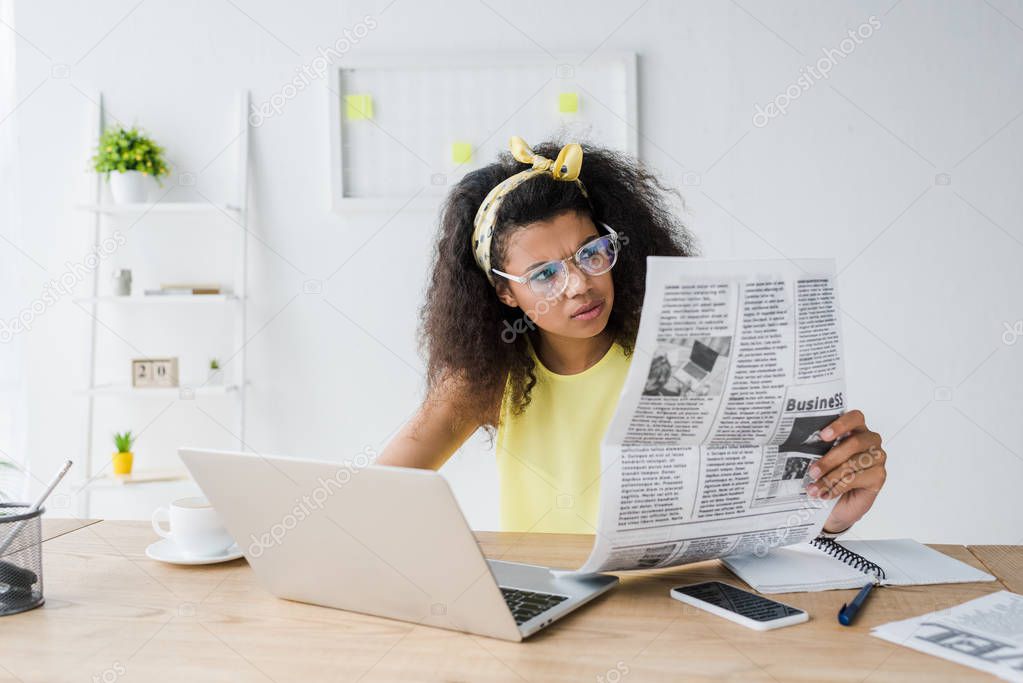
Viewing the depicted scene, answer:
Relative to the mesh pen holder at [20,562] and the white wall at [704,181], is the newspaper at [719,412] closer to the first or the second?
the mesh pen holder at [20,562]

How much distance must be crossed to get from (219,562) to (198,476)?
8.5 inches

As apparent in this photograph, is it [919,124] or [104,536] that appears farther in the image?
[919,124]

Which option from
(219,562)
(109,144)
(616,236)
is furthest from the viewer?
(109,144)

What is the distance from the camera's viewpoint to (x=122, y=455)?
269cm

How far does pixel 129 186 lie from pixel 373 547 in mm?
2088

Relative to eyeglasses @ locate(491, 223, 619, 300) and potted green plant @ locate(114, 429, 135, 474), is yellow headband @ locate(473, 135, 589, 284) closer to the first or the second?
eyeglasses @ locate(491, 223, 619, 300)

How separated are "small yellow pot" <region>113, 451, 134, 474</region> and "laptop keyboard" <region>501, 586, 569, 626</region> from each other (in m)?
2.02

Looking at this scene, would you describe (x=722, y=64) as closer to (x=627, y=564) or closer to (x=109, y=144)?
(x=109, y=144)

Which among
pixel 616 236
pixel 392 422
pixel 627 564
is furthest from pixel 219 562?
pixel 392 422

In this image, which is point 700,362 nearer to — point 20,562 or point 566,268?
point 566,268

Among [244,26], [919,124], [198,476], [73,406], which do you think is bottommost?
[198,476]

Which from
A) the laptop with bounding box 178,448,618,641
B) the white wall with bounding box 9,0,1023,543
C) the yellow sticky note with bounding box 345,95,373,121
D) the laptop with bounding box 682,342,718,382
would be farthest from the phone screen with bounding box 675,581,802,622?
the yellow sticky note with bounding box 345,95,373,121

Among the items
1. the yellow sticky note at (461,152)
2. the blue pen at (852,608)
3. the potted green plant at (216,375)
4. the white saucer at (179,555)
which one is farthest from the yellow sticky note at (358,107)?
the blue pen at (852,608)

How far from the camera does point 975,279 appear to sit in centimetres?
265
